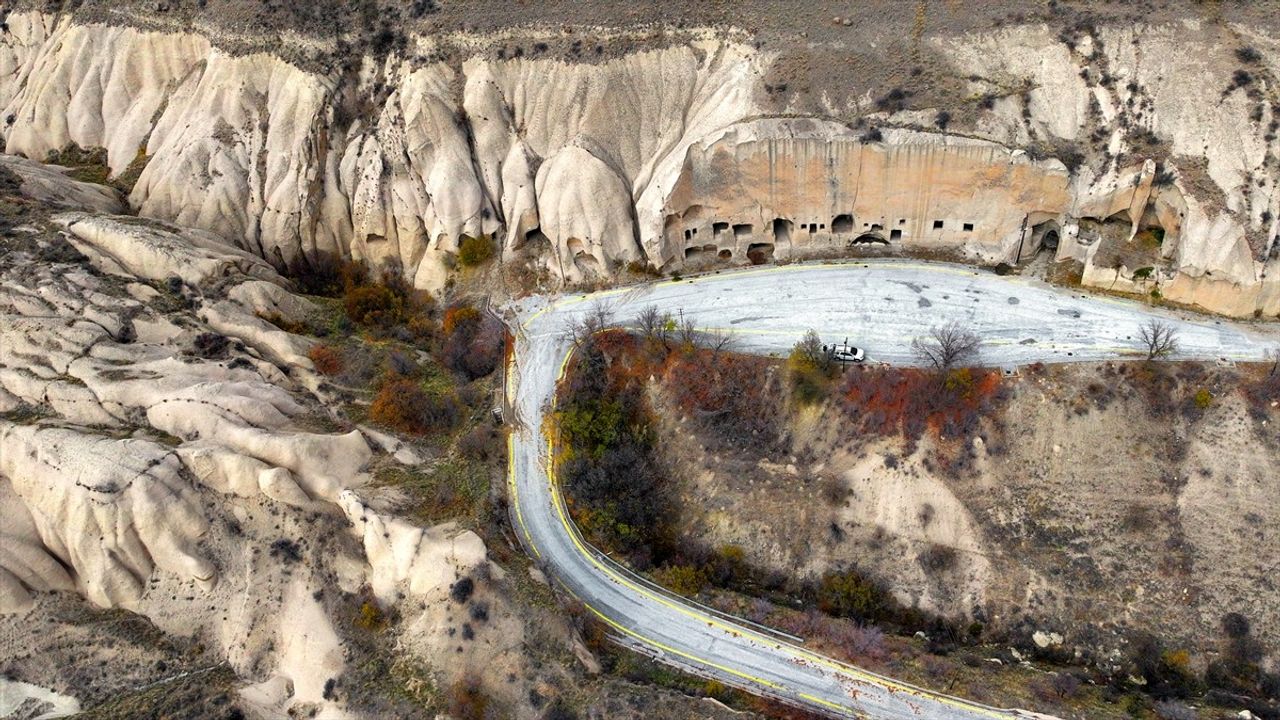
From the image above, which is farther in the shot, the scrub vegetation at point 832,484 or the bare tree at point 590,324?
the bare tree at point 590,324

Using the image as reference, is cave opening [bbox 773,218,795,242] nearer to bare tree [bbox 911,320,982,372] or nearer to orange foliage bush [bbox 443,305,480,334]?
bare tree [bbox 911,320,982,372]

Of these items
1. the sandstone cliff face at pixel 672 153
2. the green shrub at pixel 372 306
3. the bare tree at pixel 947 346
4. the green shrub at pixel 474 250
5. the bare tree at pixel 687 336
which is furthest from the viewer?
the green shrub at pixel 474 250

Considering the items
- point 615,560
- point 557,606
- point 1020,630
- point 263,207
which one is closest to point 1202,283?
point 1020,630

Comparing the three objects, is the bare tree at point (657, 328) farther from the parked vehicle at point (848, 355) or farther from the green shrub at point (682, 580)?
the green shrub at point (682, 580)

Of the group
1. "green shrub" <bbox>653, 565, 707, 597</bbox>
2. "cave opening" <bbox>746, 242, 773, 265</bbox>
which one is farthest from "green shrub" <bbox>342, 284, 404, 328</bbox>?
"green shrub" <bbox>653, 565, 707, 597</bbox>

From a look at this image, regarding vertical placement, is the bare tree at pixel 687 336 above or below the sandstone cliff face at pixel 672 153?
below

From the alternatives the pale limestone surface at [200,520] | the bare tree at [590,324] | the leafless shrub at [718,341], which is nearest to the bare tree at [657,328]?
the leafless shrub at [718,341]
